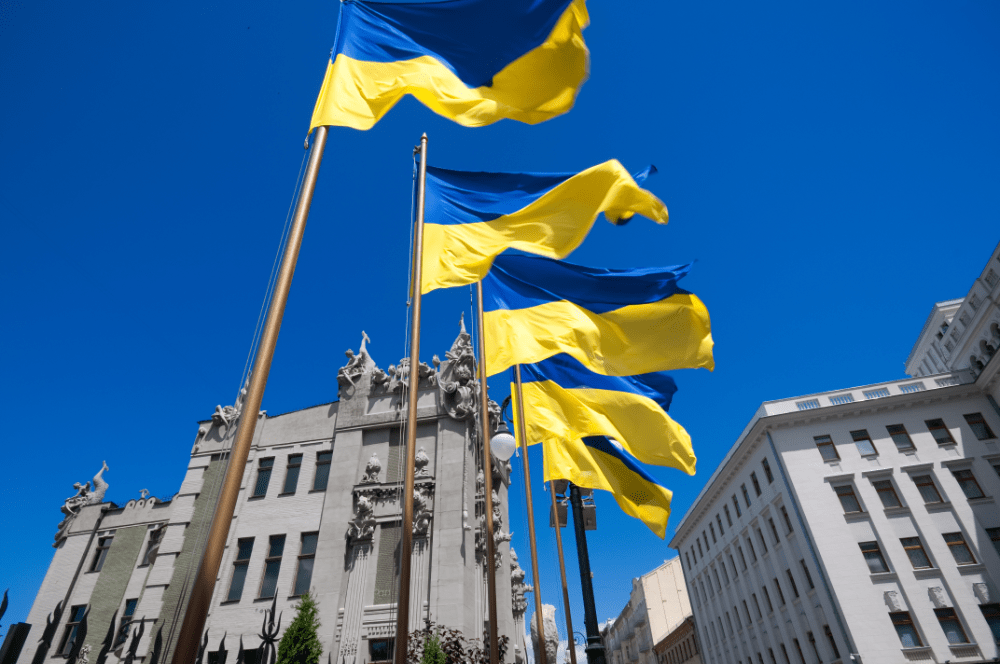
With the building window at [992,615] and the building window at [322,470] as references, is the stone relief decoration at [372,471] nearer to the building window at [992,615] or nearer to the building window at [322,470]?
the building window at [322,470]

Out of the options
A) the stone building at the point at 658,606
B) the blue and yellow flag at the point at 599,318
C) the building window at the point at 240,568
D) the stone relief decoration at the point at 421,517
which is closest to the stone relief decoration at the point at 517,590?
the stone relief decoration at the point at 421,517

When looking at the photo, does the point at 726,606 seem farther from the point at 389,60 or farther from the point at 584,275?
the point at 389,60

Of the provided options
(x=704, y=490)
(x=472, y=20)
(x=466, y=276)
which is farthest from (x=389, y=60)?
Result: (x=704, y=490)

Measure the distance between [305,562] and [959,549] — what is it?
39.9 metres

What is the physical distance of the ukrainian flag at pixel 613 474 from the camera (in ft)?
43.9

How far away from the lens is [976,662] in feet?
106

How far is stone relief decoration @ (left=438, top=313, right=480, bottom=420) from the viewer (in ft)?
80.2

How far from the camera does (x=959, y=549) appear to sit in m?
35.6

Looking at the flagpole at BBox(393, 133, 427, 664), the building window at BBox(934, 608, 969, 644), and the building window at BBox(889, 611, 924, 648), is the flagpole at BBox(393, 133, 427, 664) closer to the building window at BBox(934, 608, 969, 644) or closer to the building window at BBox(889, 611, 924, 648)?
the building window at BBox(889, 611, 924, 648)

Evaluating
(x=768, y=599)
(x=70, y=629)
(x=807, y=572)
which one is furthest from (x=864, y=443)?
(x=70, y=629)

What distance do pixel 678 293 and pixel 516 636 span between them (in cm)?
2017

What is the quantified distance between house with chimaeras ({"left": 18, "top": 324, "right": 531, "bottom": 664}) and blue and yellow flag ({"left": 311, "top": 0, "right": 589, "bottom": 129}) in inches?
646

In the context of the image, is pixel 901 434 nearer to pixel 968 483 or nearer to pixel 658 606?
pixel 968 483

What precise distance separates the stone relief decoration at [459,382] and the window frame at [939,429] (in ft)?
118
